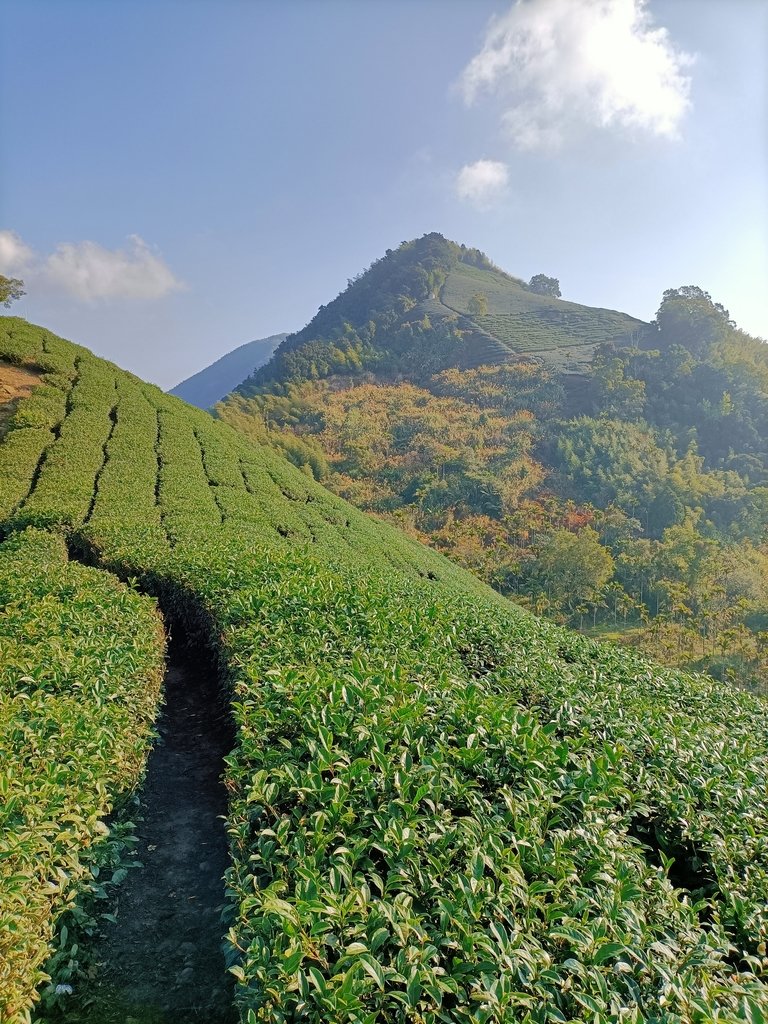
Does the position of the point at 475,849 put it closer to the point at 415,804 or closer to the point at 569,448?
the point at 415,804

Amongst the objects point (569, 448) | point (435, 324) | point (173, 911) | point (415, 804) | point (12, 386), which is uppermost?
point (435, 324)

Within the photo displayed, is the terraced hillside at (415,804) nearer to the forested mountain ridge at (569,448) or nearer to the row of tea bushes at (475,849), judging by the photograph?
the row of tea bushes at (475,849)

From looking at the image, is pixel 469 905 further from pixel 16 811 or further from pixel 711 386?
pixel 711 386

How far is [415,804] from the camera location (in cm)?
316

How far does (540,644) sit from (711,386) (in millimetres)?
80245

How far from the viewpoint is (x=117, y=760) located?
4.44 meters

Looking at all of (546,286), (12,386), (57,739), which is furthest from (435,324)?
(57,739)

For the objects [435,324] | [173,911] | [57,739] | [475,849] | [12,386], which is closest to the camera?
[475,849]

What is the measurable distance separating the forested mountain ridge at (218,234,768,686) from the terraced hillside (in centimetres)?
2963

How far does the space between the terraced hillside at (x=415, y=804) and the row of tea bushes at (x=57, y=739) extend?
2 cm

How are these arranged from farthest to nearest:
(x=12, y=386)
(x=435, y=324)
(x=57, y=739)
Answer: (x=435, y=324)
(x=12, y=386)
(x=57, y=739)

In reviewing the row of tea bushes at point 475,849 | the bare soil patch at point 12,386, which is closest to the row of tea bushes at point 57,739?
the row of tea bushes at point 475,849

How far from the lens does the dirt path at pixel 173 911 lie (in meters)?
3.47

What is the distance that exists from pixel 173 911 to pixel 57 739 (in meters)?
1.51
